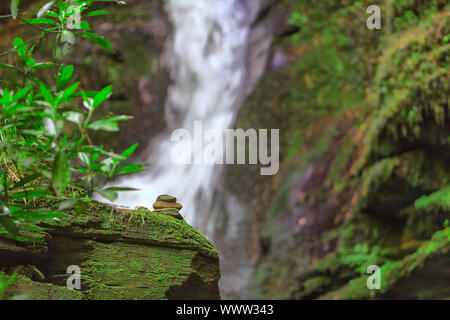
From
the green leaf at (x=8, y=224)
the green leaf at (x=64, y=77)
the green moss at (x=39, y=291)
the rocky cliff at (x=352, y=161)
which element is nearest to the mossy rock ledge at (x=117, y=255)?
the green moss at (x=39, y=291)

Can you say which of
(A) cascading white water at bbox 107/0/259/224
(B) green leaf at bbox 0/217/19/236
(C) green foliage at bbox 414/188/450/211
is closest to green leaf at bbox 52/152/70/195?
(B) green leaf at bbox 0/217/19/236

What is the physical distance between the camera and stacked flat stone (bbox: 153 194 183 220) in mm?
2221

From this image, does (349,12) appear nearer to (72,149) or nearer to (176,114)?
(176,114)

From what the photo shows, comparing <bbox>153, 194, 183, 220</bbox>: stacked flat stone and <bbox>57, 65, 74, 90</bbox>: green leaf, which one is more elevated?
<bbox>57, 65, 74, 90</bbox>: green leaf

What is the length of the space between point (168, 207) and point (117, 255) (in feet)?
1.41

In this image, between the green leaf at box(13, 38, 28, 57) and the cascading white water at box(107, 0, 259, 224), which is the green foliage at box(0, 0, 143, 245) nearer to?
the green leaf at box(13, 38, 28, 57)

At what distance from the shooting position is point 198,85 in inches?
318

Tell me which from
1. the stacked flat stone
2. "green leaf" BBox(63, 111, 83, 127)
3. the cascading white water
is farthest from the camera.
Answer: the cascading white water

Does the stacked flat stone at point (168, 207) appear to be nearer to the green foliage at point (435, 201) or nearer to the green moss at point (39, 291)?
the green moss at point (39, 291)

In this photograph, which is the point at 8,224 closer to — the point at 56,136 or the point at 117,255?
the point at 56,136

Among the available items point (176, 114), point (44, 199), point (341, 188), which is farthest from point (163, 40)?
point (44, 199)

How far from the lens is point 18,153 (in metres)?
1.58

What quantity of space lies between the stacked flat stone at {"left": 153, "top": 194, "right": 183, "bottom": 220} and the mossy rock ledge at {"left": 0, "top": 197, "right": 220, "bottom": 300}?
10 cm

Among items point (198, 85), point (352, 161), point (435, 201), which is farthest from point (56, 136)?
point (198, 85)
